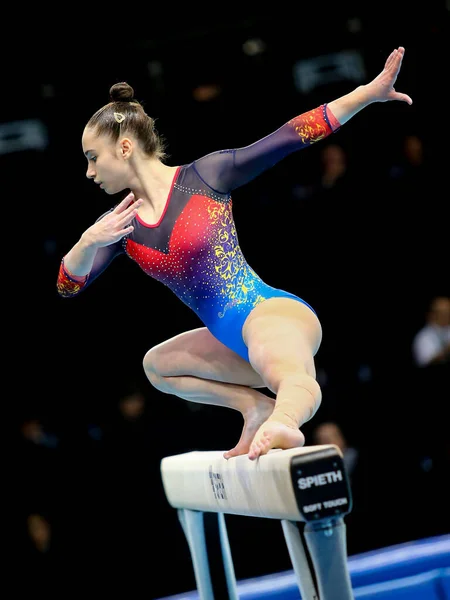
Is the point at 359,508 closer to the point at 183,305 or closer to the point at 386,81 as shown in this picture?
the point at 183,305

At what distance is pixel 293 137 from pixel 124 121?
0.66 m

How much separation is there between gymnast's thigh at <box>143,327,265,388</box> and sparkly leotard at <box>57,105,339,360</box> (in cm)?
13

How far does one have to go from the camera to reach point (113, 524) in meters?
5.32

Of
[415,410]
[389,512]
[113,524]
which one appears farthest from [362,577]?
[113,524]

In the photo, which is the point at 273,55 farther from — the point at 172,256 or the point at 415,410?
the point at 172,256

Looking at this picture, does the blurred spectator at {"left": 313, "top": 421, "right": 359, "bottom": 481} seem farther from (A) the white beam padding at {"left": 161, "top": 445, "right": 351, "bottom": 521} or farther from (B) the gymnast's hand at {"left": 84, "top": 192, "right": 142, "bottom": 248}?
(B) the gymnast's hand at {"left": 84, "top": 192, "right": 142, "bottom": 248}

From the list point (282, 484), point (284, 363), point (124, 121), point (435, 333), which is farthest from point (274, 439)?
point (435, 333)

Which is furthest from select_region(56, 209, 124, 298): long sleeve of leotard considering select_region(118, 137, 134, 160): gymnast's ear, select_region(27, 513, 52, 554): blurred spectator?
select_region(27, 513, 52, 554): blurred spectator

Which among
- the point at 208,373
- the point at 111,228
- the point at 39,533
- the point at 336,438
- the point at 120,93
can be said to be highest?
the point at 120,93

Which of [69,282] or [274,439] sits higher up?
[69,282]

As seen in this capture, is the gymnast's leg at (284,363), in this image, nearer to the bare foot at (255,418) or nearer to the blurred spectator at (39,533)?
the bare foot at (255,418)

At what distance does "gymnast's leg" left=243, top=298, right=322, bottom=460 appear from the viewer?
2.11 m

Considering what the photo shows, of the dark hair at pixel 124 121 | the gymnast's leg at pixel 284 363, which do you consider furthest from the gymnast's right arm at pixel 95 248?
the gymnast's leg at pixel 284 363

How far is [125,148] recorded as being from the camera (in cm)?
289
